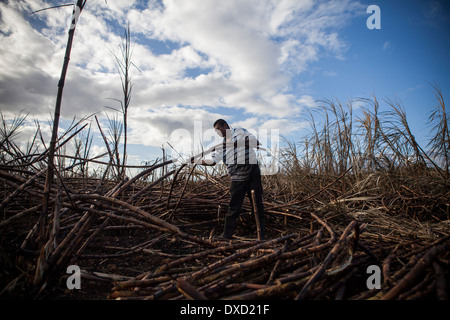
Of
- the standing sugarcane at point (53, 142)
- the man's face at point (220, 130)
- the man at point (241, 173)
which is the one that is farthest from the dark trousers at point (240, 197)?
the standing sugarcane at point (53, 142)

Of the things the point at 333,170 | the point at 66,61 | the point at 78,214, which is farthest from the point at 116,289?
the point at 333,170

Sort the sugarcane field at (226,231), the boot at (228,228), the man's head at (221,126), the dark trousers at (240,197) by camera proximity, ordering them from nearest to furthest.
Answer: the sugarcane field at (226,231), the boot at (228,228), the dark trousers at (240,197), the man's head at (221,126)

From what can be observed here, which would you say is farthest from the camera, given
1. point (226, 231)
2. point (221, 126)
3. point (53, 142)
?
point (221, 126)

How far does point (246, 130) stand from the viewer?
367 centimetres

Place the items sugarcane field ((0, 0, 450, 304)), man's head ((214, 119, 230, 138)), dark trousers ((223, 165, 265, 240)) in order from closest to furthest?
sugarcane field ((0, 0, 450, 304)), dark trousers ((223, 165, 265, 240)), man's head ((214, 119, 230, 138))

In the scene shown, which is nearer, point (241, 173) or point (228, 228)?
point (228, 228)

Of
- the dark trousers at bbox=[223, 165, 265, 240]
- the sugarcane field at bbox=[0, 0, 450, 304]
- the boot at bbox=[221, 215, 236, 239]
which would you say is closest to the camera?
the sugarcane field at bbox=[0, 0, 450, 304]

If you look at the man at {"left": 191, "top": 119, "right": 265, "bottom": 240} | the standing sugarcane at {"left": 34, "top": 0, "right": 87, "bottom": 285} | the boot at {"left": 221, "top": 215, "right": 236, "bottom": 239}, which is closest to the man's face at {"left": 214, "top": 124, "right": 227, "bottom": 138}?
the man at {"left": 191, "top": 119, "right": 265, "bottom": 240}

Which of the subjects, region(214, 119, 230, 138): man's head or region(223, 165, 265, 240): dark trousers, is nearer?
region(223, 165, 265, 240): dark trousers

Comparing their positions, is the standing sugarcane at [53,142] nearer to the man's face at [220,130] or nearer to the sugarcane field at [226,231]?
the sugarcane field at [226,231]

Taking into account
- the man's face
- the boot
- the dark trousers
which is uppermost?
the man's face

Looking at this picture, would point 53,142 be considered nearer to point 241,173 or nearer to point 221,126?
point 241,173

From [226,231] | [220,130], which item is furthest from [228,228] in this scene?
[220,130]

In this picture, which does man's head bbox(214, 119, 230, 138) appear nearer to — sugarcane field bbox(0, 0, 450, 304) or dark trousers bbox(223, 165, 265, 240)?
sugarcane field bbox(0, 0, 450, 304)
